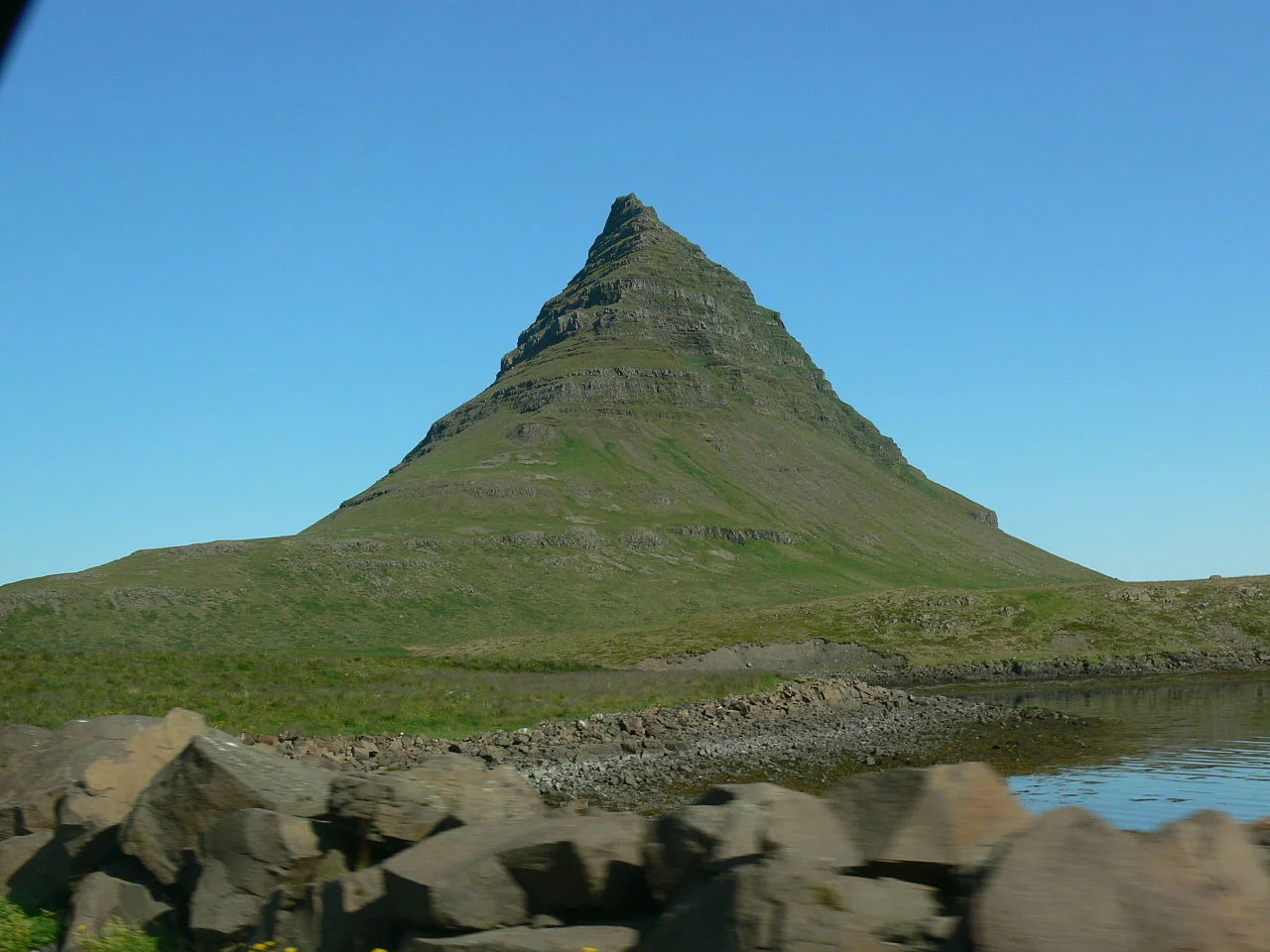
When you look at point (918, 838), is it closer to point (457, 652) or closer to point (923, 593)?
point (457, 652)

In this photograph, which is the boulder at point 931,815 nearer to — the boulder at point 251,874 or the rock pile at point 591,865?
the rock pile at point 591,865

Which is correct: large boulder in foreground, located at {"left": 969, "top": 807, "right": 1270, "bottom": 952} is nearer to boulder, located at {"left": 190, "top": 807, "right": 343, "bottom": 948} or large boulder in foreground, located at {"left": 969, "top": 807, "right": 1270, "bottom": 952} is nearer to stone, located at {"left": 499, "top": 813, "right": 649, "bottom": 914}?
stone, located at {"left": 499, "top": 813, "right": 649, "bottom": 914}

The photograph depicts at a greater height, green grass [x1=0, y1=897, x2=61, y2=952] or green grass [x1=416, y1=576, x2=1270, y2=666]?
green grass [x1=416, y1=576, x2=1270, y2=666]

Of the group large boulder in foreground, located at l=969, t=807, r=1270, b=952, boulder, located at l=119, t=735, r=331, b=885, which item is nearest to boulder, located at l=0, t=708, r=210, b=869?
boulder, located at l=119, t=735, r=331, b=885

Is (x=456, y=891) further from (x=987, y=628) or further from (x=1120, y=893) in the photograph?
(x=987, y=628)

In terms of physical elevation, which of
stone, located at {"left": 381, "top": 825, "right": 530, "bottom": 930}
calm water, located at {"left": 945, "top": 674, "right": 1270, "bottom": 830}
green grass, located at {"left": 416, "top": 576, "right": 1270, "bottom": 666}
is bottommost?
calm water, located at {"left": 945, "top": 674, "right": 1270, "bottom": 830}

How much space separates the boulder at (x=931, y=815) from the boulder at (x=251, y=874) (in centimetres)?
574

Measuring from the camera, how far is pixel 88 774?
14.2 metres

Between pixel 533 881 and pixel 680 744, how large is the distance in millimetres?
29771

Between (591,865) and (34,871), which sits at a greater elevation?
(591,865)

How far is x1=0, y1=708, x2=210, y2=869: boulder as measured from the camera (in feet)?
44.9

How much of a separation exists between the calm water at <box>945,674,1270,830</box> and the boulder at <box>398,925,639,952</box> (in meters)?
9.56

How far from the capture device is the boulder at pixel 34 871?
13.8 meters

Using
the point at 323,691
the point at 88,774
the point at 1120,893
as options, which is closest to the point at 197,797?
the point at 88,774
